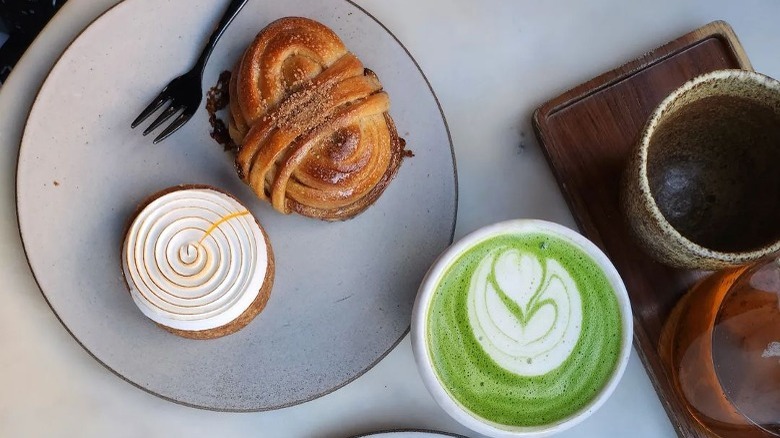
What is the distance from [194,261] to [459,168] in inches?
16.0

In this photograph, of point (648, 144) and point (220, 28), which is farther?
point (220, 28)

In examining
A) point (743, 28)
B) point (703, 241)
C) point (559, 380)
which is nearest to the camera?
point (559, 380)

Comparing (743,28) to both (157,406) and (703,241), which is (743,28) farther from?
(157,406)

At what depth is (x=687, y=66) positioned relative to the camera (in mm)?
1125

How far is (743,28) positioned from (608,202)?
0.37 metres

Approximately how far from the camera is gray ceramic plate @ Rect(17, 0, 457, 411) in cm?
103

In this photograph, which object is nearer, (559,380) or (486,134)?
(559,380)

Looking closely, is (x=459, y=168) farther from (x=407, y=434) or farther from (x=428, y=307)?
(x=407, y=434)

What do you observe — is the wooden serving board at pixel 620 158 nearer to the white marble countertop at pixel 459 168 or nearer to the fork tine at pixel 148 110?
the white marble countertop at pixel 459 168

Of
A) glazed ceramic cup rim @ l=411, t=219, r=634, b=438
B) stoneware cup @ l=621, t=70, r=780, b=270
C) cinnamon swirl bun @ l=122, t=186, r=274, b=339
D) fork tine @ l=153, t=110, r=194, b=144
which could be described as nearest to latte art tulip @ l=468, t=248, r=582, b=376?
glazed ceramic cup rim @ l=411, t=219, r=634, b=438

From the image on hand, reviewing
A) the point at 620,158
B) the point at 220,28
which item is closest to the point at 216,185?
the point at 220,28

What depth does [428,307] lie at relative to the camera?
37.3 inches

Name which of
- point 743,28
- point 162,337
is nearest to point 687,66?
point 743,28

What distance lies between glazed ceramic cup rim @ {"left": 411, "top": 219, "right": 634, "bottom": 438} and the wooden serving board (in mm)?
135
